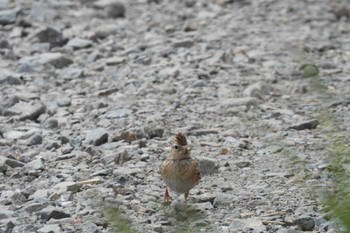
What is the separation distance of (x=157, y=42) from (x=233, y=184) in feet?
16.5

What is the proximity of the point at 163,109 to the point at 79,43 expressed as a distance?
3061 millimetres

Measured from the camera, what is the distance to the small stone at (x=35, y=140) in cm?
810

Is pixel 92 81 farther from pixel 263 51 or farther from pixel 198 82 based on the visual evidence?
pixel 263 51

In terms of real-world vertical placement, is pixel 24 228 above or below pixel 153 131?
above

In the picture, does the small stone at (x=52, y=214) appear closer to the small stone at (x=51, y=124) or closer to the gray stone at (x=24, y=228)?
the gray stone at (x=24, y=228)

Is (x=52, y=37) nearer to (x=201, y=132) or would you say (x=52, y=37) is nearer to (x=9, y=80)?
(x=9, y=80)

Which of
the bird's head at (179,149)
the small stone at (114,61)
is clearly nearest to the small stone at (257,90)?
the small stone at (114,61)

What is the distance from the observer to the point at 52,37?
468 inches

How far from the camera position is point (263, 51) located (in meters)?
11.5

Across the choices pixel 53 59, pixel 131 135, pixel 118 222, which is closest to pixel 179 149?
pixel 131 135

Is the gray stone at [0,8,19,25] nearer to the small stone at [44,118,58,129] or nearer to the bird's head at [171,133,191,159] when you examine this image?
the small stone at [44,118,58,129]

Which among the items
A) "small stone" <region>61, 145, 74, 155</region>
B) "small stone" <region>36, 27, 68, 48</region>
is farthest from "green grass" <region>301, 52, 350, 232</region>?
"small stone" <region>36, 27, 68, 48</region>

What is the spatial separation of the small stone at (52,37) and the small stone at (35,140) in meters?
3.70

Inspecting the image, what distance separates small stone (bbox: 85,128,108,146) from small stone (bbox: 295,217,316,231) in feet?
8.12
